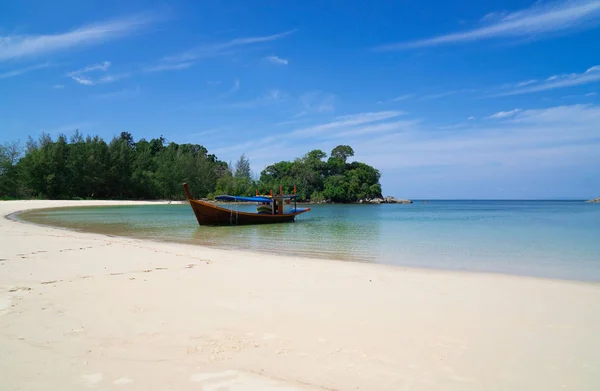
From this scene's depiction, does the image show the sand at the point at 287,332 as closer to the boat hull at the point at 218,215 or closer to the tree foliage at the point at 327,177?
the boat hull at the point at 218,215

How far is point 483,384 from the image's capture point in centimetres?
282

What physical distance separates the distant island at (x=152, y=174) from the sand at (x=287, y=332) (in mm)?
53615

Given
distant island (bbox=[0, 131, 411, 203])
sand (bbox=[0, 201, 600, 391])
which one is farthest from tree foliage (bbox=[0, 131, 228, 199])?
sand (bbox=[0, 201, 600, 391])

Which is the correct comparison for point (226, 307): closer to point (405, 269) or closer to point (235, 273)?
point (235, 273)

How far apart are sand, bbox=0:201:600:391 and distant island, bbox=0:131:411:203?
5362 centimetres

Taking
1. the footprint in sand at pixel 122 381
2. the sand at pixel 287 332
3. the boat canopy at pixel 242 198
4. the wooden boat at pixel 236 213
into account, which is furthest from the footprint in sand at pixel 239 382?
the boat canopy at pixel 242 198

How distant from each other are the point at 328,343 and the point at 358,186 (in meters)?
69.9

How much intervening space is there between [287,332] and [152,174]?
207 ft

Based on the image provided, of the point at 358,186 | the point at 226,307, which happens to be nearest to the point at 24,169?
the point at 358,186

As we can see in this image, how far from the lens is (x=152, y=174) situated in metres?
61.8

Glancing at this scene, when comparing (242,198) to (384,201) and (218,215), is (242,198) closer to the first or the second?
(218,215)

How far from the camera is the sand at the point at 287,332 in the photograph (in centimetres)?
281

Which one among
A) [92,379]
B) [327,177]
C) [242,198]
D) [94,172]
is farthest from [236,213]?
[327,177]

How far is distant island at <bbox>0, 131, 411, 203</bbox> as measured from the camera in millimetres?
50812
